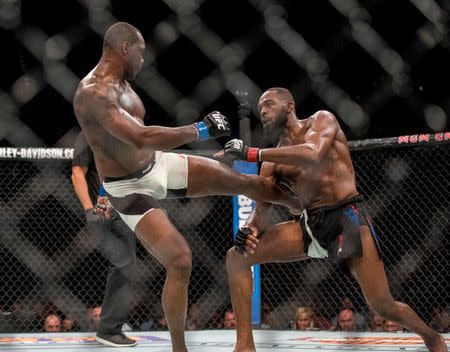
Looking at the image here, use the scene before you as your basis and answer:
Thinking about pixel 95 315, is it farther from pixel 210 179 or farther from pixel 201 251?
pixel 210 179

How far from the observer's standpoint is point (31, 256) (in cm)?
598

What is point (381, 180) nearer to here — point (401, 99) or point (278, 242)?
point (401, 99)

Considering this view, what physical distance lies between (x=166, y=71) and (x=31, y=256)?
1.87 meters

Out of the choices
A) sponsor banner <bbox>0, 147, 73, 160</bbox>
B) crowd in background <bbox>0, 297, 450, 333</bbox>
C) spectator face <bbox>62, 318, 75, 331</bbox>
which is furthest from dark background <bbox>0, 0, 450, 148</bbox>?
spectator face <bbox>62, 318, 75, 331</bbox>

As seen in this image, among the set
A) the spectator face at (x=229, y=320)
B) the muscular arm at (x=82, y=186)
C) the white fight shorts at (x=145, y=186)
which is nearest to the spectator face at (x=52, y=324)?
the spectator face at (x=229, y=320)

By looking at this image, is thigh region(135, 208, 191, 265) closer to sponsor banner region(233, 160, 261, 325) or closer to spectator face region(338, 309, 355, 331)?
sponsor banner region(233, 160, 261, 325)

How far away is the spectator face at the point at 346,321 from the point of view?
14.1 feet

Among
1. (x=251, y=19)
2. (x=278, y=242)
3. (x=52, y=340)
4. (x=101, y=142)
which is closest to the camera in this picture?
(x=101, y=142)

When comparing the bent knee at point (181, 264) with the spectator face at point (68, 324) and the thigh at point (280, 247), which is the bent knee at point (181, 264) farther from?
the spectator face at point (68, 324)

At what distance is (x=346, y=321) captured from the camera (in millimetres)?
4305

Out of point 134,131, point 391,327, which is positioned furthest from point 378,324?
point 134,131

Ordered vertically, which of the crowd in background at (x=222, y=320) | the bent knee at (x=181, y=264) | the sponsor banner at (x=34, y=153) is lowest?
the crowd in background at (x=222, y=320)

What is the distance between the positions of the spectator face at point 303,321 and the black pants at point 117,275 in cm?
128

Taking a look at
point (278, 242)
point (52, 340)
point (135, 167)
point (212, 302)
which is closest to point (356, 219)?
point (278, 242)
